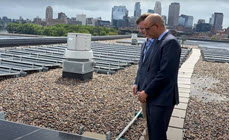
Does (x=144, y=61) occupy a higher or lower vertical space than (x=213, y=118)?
higher

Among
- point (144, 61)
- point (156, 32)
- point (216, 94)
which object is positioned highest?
point (156, 32)

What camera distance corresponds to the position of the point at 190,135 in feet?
16.0

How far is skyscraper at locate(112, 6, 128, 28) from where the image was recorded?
432 feet

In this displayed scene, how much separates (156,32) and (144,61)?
0.44m

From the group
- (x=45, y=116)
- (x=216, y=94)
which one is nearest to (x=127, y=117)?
(x=45, y=116)

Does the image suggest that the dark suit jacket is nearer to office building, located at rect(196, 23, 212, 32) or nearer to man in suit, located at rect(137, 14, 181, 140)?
man in suit, located at rect(137, 14, 181, 140)

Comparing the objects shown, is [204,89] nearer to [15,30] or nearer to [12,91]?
[12,91]

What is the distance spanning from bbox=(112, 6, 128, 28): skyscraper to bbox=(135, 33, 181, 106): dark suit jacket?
416 ft

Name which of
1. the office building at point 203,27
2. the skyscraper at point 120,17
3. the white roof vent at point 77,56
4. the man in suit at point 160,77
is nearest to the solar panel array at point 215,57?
the white roof vent at point 77,56

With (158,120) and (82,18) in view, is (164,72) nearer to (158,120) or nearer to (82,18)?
(158,120)

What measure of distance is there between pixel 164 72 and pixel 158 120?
1.88 feet

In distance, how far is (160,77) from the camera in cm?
287

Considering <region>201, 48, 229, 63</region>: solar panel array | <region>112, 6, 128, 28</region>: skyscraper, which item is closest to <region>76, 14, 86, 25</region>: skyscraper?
<region>112, 6, 128, 28</region>: skyscraper

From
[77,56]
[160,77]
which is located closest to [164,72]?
[160,77]
